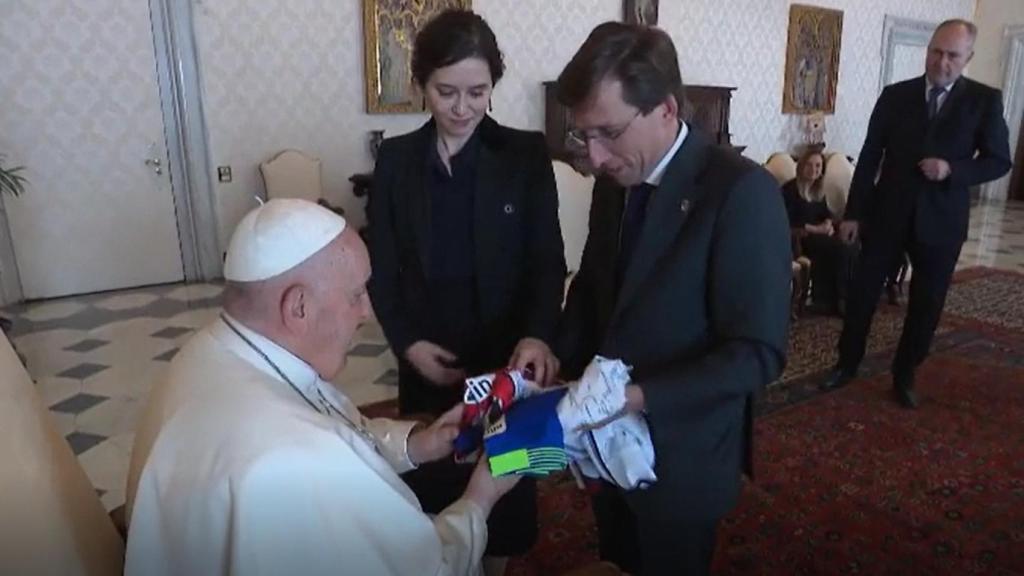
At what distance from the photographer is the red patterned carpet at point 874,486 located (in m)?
2.44

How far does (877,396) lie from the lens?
12.4ft

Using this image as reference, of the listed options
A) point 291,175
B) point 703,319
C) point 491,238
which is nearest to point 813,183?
point 291,175

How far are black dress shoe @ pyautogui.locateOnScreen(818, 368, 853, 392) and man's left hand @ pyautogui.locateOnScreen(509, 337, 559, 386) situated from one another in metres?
2.79

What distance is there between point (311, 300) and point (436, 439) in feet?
1.41

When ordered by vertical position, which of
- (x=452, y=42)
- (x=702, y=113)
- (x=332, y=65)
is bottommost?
(x=702, y=113)

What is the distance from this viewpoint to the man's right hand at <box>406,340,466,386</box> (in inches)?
68.6

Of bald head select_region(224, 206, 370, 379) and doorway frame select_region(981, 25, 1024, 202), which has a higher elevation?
doorway frame select_region(981, 25, 1024, 202)

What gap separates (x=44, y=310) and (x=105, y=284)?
1.97ft

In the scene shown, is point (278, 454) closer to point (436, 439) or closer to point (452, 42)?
point (436, 439)

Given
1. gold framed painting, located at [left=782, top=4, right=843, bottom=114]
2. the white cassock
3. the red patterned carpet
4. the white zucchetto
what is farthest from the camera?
gold framed painting, located at [left=782, top=4, right=843, bottom=114]

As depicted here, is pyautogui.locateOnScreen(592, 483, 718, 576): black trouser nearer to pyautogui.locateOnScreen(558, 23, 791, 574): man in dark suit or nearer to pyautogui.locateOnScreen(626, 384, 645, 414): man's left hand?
pyautogui.locateOnScreen(558, 23, 791, 574): man in dark suit

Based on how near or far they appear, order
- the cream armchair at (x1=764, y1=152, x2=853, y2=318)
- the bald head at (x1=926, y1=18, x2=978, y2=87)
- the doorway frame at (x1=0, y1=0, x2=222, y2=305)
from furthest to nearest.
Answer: the doorway frame at (x1=0, y1=0, x2=222, y2=305)
the cream armchair at (x1=764, y1=152, x2=853, y2=318)
the bald head at (x1=926, y1=18, x2=978, y2=87)

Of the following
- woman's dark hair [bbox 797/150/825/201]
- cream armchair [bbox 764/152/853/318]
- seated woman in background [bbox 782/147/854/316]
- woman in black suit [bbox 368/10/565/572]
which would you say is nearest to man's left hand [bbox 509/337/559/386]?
woman in black suit [bbox 368/10/565/572]

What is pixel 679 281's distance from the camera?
124 centimetres
